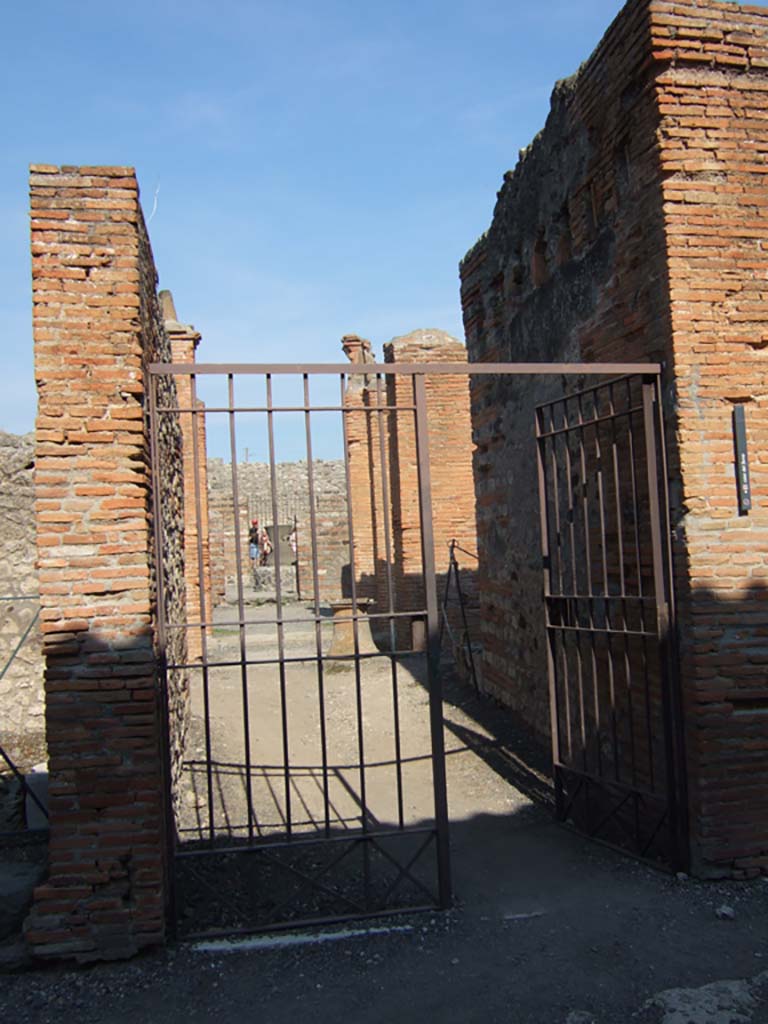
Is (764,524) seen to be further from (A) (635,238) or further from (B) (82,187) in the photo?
(B) (82,187)

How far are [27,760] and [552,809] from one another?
4.12 m

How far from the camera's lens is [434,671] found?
4398 mm

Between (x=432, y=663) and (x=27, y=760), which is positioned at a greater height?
(x=432, y=663)

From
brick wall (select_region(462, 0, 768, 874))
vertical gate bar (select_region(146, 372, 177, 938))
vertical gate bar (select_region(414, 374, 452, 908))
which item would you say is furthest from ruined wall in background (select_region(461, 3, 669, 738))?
vertical gate bar (select_region(146, 372, 177, 938))

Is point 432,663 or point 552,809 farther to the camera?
point 552,809

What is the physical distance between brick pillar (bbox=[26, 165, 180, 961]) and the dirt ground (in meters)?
0.30

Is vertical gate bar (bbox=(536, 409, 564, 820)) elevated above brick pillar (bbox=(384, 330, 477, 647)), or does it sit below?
below

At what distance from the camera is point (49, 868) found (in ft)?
13.0

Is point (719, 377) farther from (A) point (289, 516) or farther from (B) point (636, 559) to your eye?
(A) point (289, 516)

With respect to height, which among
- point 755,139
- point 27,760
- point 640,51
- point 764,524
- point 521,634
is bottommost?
point 27,760

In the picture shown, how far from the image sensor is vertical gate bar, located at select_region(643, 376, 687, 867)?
14.8 ft

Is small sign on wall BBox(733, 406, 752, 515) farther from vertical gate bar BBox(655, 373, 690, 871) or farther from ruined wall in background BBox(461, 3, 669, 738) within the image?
ruined wall in background BBox(461, 3, 669, 738)

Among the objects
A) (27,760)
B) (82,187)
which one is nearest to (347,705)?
(27,760)

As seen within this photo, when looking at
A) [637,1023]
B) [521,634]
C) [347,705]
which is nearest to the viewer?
[637,1023]
